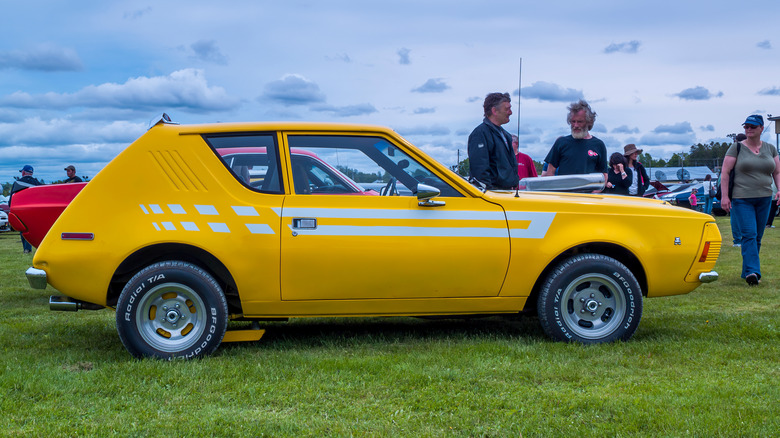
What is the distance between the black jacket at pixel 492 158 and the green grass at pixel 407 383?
1.34 m

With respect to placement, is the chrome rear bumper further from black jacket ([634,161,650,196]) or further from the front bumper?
the front bumper

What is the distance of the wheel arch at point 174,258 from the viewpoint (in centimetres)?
505

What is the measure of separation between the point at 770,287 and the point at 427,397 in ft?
19.7

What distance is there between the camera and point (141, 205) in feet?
16.4

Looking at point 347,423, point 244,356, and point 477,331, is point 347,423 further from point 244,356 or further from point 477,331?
point 477,331

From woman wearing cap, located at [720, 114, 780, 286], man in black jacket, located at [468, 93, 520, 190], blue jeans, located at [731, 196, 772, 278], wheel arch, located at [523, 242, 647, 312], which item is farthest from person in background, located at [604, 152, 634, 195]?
wheel arch, located at [523, 242, 647, 312]

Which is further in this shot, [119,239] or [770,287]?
[770,287]

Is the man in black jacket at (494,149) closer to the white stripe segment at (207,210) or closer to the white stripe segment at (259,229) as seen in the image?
the white stripe segment at (259,229)

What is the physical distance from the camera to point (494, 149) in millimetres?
6848

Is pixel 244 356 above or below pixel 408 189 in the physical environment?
below

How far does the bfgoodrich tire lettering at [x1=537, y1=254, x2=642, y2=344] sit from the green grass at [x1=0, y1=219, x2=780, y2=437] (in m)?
0.15

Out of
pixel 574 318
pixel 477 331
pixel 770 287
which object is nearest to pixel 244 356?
pixel 477 331

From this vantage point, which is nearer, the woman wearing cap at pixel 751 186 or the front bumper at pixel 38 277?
the front bumper at pixel 38 277

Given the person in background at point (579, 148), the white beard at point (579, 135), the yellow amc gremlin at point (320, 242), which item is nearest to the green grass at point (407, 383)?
the yellow amc gremlin at point (320, 242)
